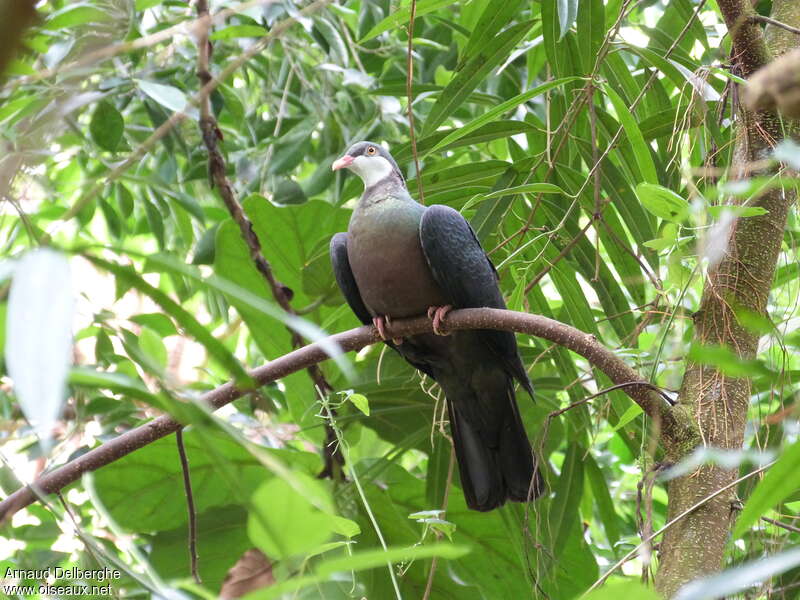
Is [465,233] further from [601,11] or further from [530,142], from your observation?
[601,11]

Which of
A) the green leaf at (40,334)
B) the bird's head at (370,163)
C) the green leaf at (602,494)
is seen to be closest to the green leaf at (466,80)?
the bird's head at (370,163)

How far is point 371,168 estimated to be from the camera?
3.19 metres

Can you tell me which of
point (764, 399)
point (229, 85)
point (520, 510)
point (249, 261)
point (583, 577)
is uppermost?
point (229, 85)

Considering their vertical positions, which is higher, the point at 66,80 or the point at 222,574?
the point at 66,80

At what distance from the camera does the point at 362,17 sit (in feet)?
12.0

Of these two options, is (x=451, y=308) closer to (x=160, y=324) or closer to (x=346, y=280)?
(x=346, y=280)

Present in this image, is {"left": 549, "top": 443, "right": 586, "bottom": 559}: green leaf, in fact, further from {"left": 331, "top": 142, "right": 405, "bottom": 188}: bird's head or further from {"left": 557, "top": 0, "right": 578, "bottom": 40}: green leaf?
{"left": 557, "top": 0, "right": 578, "bottom": 40}: green leaf

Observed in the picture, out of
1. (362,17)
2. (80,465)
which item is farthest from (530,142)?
(80,465)

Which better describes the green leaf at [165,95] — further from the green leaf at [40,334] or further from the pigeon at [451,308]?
the green leaf at [40,334]

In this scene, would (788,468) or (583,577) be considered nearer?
(788,468)

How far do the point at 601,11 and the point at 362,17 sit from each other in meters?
1.41

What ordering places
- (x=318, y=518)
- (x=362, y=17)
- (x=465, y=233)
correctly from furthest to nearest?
(x=362, y=17) → (x=465, y=233) → (x=318, y=518)

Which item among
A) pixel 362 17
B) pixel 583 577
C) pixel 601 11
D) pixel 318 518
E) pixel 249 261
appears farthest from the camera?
pixel 362 17

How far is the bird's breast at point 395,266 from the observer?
2.84 metres
